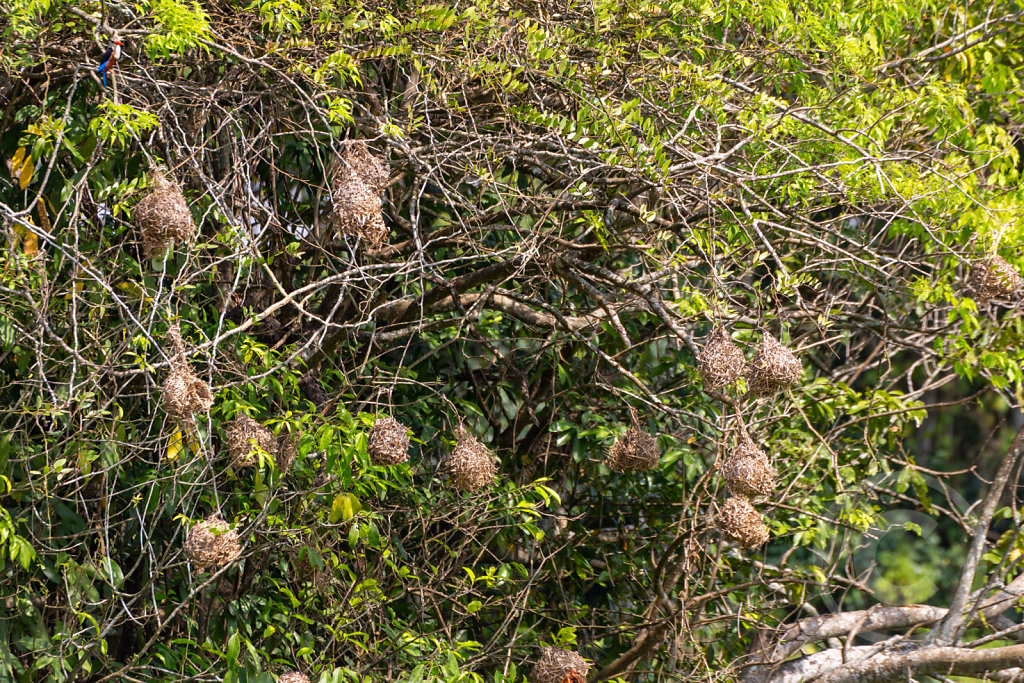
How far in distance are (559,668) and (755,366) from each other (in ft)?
4.28

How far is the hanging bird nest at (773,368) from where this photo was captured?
261 centimetres

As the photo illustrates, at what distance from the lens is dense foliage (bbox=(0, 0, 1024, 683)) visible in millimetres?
3031

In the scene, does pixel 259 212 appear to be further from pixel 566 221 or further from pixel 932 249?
pixel 932 249

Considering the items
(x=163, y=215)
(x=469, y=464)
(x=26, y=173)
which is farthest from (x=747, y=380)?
(x=26, y=173)

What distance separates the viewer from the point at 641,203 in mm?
3537


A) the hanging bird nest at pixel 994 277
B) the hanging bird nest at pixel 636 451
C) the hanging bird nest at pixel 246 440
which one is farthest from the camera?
the hanging bird nest at pixel 636 451

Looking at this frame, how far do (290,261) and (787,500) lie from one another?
212 cm

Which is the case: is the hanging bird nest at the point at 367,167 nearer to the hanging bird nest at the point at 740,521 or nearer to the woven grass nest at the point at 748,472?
the woven grass nest at the point at 748,472

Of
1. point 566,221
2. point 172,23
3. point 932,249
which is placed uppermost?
point 172,23

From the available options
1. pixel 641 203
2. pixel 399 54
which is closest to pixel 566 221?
pixel 641 203

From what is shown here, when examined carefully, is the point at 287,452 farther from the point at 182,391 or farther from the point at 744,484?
the point at 744,484

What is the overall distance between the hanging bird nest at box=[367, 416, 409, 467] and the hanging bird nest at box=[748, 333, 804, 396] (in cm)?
96

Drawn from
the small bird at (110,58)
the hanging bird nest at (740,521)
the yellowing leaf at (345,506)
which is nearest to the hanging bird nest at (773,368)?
the hanging bird nest at (740,521)

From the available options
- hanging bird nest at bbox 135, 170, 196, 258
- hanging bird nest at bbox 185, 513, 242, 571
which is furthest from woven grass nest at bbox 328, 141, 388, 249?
hanging bird nest at bbox 185, 513, 242, 571
